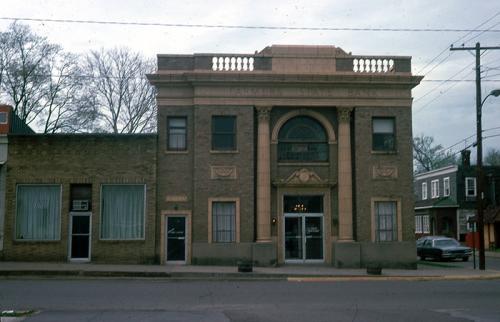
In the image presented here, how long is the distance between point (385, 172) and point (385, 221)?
2167mm

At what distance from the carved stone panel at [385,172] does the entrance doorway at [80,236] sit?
12.7m

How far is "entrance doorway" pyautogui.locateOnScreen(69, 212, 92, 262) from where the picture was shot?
2681 centimetres

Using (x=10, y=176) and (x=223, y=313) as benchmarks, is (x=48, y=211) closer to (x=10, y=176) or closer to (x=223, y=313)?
(x=10, y=176)

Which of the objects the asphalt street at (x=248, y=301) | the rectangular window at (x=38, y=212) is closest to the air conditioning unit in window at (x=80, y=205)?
the rectangular window at (x=38, y=212)

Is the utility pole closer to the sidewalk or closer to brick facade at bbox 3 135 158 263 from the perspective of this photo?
the sidewalk

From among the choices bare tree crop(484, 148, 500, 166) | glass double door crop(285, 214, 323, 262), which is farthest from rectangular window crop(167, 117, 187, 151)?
bare tree crop(484, 148, 500, 166)

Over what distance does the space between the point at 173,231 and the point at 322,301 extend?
12680mm

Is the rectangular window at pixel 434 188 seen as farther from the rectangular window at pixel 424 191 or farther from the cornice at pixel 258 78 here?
the cornice at pixel 258 78

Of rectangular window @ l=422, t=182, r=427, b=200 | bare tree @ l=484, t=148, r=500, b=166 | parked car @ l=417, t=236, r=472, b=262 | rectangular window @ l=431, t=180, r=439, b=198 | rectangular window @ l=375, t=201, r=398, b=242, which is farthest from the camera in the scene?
bare tree @ l=484, t=148, r=500, b=166

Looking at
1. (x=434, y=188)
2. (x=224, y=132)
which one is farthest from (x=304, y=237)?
(x=434, y=188)

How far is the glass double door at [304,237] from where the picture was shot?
2747 centimetres

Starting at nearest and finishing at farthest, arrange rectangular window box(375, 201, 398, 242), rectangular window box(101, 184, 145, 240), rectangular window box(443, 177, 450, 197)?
1. rectangular window box(101, 184, 145, 240)
2. rectangular window box(375, 201, 398, 242)
3. rectangular window box(443, 177, 450, 197)

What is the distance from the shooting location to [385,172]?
90.6 ft

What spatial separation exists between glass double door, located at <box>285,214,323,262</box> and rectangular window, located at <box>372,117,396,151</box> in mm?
4169
